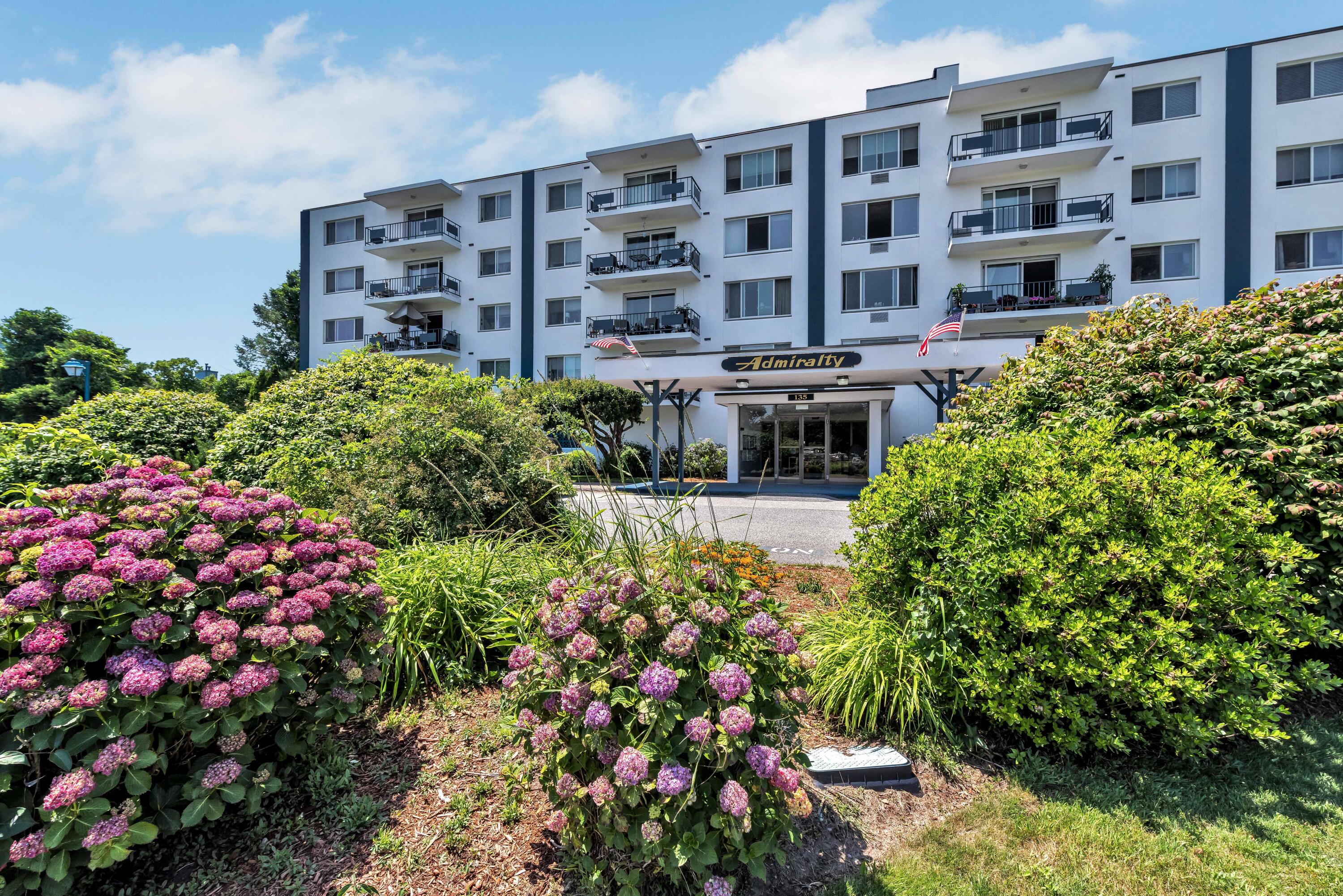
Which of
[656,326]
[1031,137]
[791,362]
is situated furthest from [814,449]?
[1031,137]

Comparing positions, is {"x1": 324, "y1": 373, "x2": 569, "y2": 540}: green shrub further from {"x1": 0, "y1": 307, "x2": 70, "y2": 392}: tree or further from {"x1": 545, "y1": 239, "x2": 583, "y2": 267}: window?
{"x1": 0, "y1": 307, "x2": 70, "y2": 392}: tree

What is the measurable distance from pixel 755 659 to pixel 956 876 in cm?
126

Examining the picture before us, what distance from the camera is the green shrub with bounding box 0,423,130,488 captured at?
461 cm

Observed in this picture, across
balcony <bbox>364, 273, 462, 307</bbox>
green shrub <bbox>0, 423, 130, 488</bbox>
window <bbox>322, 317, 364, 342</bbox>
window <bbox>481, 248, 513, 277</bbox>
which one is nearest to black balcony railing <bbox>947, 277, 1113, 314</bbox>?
window <bbox>481, 248, 513, 277</bbox>

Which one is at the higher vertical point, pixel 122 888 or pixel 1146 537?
pixel 1146 537

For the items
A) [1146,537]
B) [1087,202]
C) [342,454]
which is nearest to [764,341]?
[1087,202]

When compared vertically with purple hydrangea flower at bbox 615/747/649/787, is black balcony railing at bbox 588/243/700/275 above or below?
above

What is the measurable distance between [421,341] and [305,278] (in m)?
9.88

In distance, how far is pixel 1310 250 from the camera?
750 inches

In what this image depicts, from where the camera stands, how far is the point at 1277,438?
3.50 meters

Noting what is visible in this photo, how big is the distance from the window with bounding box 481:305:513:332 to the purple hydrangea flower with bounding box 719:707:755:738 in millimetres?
29341

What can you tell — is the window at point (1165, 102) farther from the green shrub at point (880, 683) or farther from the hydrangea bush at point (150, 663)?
the hydrangea bush at point (150, 663)

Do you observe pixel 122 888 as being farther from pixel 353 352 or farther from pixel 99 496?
pixel 353 352

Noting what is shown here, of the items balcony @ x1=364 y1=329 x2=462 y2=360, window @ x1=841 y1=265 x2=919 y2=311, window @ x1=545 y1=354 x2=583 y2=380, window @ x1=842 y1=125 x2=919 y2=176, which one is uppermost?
window @ x1=842 y1=125 x2=919 y2=176
